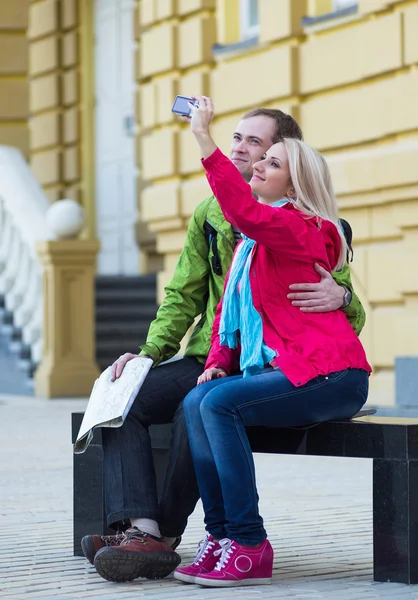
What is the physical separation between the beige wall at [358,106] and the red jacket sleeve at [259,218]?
4622 mm

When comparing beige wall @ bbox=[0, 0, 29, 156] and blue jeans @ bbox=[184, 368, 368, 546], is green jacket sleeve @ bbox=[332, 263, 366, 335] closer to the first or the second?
blue jeans @ bbox=[184, 368, 368, 546]

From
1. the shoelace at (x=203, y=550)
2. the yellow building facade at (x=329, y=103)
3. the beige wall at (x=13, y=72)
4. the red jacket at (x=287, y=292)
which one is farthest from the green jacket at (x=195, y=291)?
the beige wall at (x=13, y=72)

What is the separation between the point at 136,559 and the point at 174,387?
0.57 m

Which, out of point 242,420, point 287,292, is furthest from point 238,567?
point 287,292

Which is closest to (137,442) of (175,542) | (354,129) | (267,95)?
(175,542)

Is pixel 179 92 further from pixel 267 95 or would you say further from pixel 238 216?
pixel 238 216

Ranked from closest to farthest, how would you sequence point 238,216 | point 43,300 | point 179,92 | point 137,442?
point 238,216, point 137,442, point 179,92, point 43,300

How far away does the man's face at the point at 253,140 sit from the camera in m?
4.48

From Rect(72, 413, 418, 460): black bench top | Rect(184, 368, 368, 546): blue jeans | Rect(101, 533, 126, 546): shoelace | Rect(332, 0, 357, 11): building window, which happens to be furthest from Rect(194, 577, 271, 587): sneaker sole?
Rect(332, 0, 357, 11): building window

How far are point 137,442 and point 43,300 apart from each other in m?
7.72

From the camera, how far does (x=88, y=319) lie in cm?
1202

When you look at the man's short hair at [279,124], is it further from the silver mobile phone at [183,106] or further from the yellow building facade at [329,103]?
the yellow building facade at [329,103]

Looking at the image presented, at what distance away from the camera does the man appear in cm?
414

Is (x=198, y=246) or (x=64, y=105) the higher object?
(x=64, y=105)
